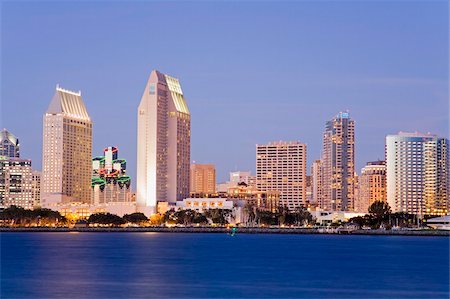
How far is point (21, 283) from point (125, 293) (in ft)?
34.4

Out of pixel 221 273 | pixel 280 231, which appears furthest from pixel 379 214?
pixel 221 273

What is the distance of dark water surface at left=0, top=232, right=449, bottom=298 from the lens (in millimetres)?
63781

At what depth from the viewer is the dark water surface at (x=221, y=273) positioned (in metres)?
63.8

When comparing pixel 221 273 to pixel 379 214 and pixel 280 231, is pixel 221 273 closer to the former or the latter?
pixel 280 231

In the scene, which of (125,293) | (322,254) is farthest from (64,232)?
(125,293)

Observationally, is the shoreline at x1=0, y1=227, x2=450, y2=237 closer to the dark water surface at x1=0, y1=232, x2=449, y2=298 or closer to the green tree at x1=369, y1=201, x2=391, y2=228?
the green tree at x1=369, y1=201, x2=391, y2=228

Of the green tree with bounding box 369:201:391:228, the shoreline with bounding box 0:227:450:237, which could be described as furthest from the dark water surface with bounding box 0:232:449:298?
the green tree with bounding box 369:201:391:228

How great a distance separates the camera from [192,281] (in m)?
71.9

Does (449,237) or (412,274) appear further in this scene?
(449,237)

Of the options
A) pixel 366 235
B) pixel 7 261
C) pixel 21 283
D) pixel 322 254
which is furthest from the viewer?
pixel 366 235

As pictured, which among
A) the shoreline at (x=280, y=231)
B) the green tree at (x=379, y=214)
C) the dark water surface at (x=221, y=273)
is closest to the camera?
the dark water surface at (x=221, y=273)

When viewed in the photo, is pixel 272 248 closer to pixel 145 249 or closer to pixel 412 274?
pixel 145 249

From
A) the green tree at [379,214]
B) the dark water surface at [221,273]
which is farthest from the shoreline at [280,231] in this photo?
the dark water surface at [221,273]

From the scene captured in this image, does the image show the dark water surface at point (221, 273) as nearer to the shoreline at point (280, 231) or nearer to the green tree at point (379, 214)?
the shoreline at point (280, 231)
